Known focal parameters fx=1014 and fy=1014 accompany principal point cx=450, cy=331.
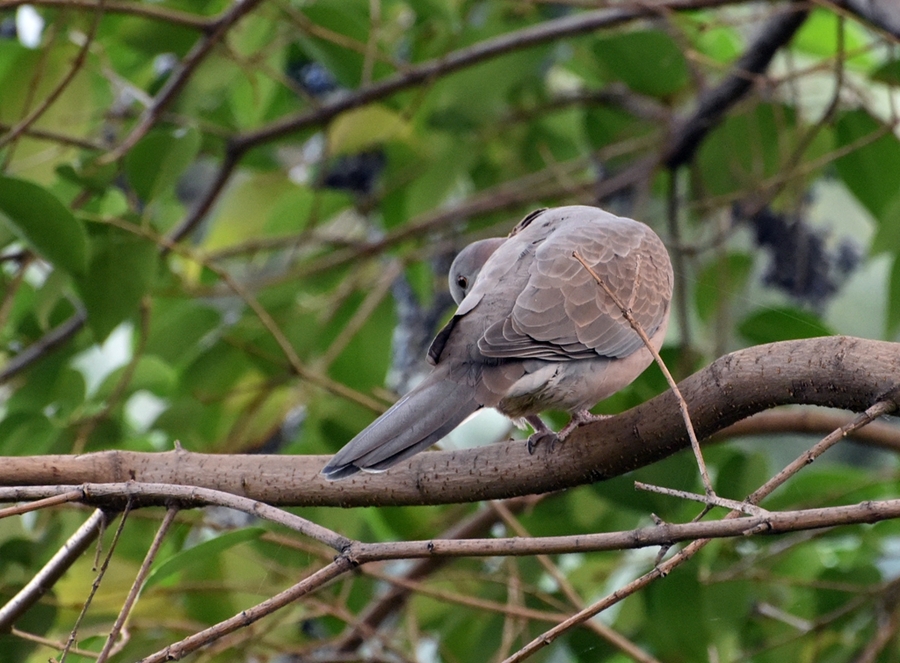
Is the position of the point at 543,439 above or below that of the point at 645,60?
below

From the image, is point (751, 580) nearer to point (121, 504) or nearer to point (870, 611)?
point (870, 611)

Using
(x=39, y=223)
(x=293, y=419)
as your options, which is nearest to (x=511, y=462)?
(x=39, y=223)

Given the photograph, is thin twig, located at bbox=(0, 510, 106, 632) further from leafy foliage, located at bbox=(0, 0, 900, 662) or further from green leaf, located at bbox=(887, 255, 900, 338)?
green leaf, located at bbox=(887, 255, 900, 338)

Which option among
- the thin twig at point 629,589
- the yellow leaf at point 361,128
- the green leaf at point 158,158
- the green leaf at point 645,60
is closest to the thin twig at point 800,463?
the thin twig at point 629,589

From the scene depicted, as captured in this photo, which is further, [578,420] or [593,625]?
[593,625]

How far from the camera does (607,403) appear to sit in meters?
2.63

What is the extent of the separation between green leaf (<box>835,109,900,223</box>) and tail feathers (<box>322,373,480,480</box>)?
1.81 metres

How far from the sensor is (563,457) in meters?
1.73

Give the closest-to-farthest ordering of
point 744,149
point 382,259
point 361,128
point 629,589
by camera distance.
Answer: point 629,589, point 361,128, point 744,149, point 382,259

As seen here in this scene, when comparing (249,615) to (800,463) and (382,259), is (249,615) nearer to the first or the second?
(800,463)

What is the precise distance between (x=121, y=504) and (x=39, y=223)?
844mm

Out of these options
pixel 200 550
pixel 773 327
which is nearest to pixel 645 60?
pixel 773 327

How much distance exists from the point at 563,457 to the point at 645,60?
1.98 m

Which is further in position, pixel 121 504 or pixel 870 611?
pixel 870 611
